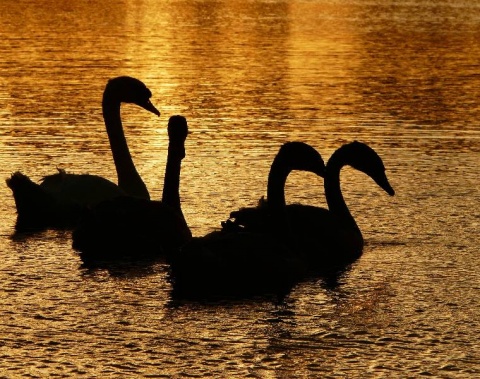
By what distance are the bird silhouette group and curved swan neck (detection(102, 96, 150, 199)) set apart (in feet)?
0.05

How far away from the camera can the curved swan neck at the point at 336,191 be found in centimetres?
1348

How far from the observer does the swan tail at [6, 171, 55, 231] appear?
14.0 m

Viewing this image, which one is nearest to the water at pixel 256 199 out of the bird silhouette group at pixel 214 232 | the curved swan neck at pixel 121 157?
the bird silhouette group at pixel 214 232

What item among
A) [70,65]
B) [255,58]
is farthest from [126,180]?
[255,58]

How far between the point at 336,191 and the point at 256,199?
154cm

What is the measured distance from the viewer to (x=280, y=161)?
12.7 metres

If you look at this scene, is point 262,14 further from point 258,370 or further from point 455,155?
point 258,370

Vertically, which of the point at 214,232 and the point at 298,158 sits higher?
the point at 298,158

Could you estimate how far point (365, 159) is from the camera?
14.1 metres

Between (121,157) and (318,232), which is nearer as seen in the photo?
(318,232)

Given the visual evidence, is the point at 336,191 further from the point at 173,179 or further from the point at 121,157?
the point at 121,157

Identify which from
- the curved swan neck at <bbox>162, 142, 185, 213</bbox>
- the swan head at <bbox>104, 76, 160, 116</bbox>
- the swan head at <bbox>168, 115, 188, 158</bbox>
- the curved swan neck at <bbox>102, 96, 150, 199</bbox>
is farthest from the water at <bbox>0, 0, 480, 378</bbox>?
the swan head at <bbox>104, 76, 160, 116</bbox>

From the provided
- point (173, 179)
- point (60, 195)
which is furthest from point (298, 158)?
point (60, 195)

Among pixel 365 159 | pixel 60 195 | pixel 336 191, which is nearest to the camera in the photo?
pixel 336 191
